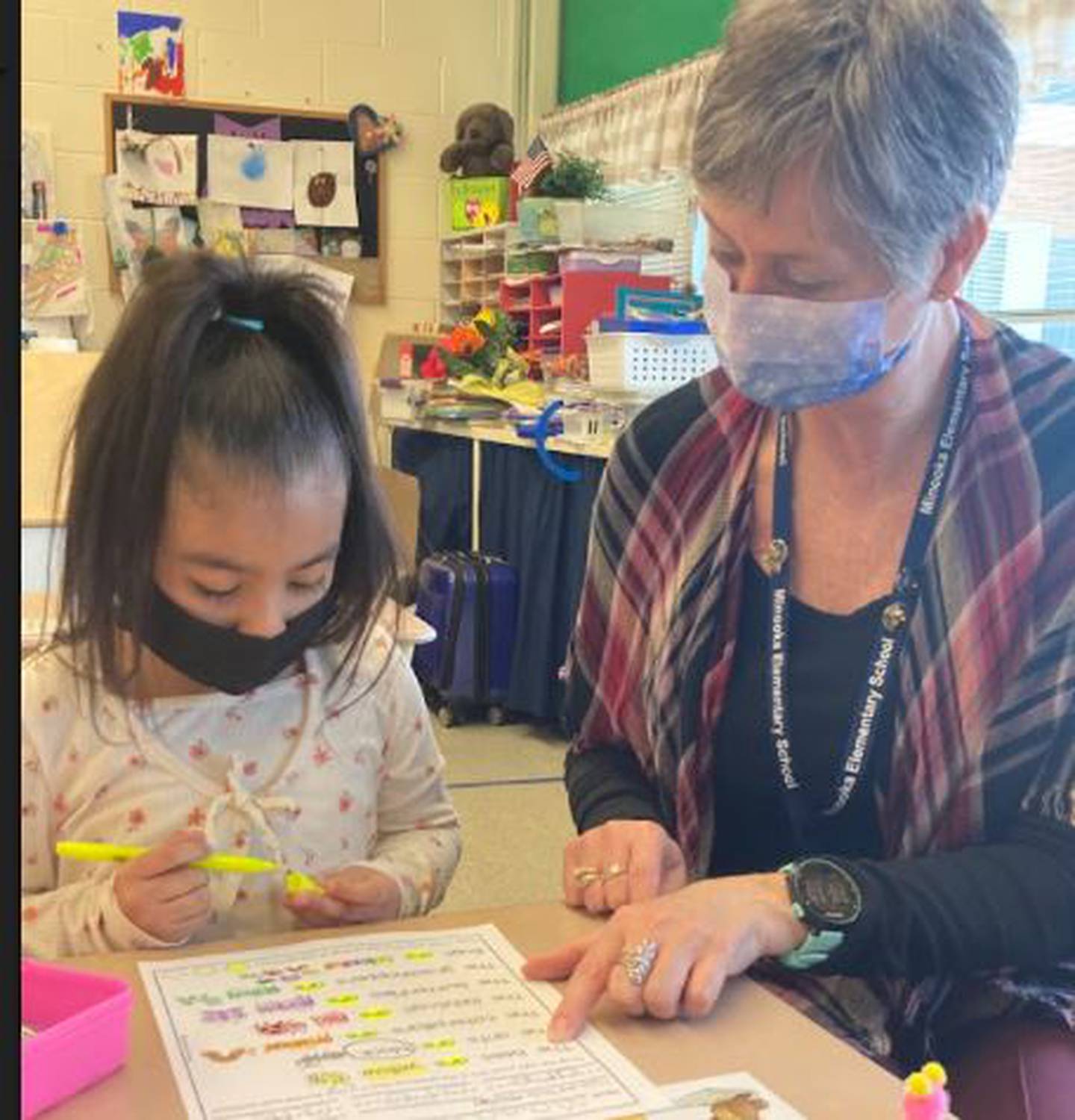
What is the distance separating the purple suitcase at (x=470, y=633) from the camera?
3.78 m

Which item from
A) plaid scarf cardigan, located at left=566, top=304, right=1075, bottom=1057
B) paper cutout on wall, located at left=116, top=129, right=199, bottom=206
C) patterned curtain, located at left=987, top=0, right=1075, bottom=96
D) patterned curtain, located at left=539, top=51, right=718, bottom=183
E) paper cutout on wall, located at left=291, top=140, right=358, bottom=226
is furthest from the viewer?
paper cutout on wall, located at left=291, top=140, right=358, bottom=226

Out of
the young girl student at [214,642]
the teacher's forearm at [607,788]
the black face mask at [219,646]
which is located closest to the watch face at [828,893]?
the teacher's forearm at [607,788]

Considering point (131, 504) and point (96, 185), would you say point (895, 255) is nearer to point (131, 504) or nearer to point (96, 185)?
point (131, 504)

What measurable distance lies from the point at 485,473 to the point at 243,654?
304 centimetres

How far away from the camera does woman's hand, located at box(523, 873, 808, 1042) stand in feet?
2.58

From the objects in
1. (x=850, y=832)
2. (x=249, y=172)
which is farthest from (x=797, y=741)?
(x=249, y=172)

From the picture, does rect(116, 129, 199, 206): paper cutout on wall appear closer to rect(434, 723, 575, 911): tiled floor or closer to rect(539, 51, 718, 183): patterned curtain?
rect(539, 51, 718, 183): patterned curtain

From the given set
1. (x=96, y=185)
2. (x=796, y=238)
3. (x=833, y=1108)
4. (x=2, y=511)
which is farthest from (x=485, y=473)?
(x=2, y=511)

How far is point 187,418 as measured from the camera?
98 cm

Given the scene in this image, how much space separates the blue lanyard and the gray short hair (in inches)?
6.9

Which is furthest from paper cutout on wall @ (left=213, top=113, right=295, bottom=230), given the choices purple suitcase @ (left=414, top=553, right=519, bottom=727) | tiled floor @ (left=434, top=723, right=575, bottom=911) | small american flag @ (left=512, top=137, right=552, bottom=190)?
tiled floor @ (left=434, top=723, right=575, bottom=911)

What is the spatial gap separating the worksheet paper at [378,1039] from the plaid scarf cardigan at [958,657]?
0.31 meters

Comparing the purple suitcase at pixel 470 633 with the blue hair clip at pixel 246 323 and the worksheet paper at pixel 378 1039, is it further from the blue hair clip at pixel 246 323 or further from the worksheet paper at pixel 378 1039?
the worksheet paper at pixel 378 1039

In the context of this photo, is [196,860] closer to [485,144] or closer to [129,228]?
[129,228]
